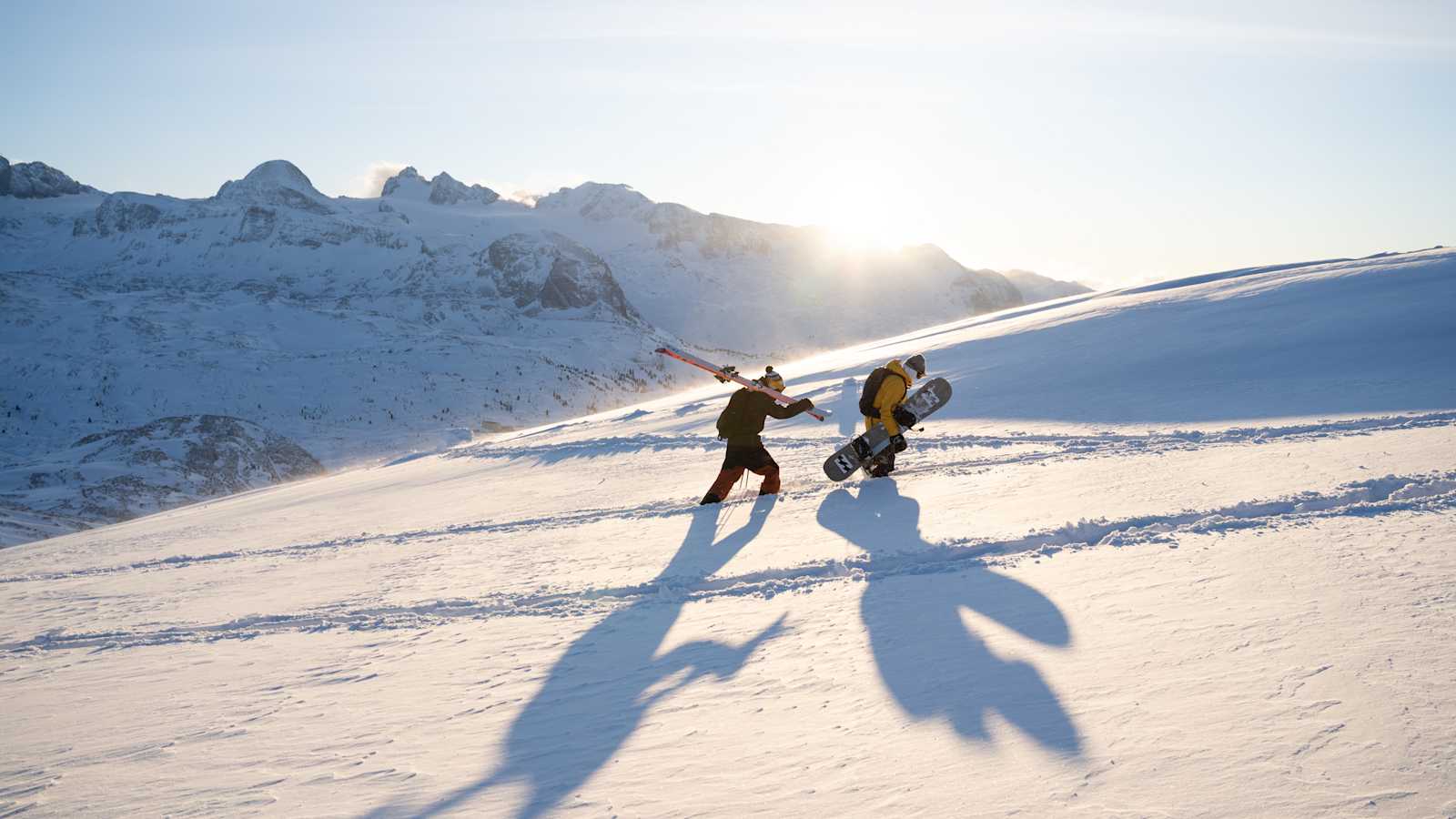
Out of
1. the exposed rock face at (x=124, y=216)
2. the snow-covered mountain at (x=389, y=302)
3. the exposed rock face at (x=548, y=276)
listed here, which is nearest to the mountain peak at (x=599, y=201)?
the snow-covered mountain at (x=389, y=302)

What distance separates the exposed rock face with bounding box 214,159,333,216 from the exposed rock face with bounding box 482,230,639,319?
1908cm

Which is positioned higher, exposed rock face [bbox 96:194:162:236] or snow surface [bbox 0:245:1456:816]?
exposed rock face [bbox 96:194:162:236]

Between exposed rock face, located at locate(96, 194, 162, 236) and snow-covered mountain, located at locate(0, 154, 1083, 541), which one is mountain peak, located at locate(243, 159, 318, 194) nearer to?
snow-covered mountain, located at locate(0, 154, 1083, 541)

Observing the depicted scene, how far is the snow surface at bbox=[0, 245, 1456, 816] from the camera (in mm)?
3066

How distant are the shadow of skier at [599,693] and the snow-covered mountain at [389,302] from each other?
20.0 m

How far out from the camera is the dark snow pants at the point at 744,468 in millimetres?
8844

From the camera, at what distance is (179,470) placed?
853 inches

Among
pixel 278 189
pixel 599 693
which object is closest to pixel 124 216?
pixel 278 189

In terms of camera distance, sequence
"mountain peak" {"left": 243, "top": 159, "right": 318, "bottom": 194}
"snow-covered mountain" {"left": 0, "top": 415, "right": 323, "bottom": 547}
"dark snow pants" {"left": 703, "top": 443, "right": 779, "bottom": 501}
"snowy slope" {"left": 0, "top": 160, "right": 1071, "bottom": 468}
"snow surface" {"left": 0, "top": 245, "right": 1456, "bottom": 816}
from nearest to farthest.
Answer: "snow surface" {"left": 0, "top": 245, "right": 1456, "bottom": 816}, "dark snow pants" {"left": 703, "top": 443, "right": 779, "bottom": 501}, "snow-covered mountain" {"left": 0, "top": 415, "right": 323, "bottom": 547}, "snowy slope" {"left": 0, "top": 160, "right": 1071, "bottom": 468}, "mountain peak" {"left": 243, "top": 159, "right": 318, "bottom": 194}

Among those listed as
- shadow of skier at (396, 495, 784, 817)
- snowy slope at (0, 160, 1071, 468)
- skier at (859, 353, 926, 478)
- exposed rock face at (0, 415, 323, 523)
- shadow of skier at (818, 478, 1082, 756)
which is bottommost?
shadow of skier at (818, 478, 1082, 756)

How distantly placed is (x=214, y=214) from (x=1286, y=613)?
77.2 m

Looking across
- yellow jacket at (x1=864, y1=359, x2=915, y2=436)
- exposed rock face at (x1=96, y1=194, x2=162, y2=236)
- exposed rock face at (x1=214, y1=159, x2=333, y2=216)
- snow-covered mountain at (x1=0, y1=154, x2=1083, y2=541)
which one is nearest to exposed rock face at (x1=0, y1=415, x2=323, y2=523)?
snow-covered mountain at (x1=0, y1=154, x2=1083, y2=541)

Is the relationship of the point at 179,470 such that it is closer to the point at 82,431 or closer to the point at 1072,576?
the point at 82,431

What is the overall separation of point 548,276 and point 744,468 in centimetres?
5532
